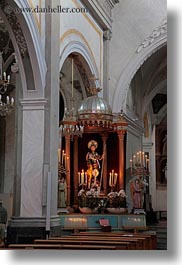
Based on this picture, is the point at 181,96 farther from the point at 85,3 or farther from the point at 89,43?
the point at 89,43

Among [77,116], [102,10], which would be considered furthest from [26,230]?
[102,10]

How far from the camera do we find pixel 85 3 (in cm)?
990

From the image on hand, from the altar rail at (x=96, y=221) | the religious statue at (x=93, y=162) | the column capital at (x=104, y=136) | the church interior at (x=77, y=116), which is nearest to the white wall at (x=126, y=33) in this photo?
the church interior at (x=77, y=116)

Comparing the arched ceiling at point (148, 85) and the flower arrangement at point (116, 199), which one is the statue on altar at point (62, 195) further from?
the arched ceiling at point (148, 85)

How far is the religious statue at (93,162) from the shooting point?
1137 centimetres

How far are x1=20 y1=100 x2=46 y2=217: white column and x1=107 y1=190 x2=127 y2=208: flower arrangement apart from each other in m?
3.43

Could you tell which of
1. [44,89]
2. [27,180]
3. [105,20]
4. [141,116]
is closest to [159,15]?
[105,20]

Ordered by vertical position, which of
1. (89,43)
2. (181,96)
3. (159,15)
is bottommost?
(181,96)

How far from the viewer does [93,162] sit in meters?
11.5

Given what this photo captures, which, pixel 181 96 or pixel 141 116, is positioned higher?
pixel 141 116

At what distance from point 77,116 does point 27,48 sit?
335cm

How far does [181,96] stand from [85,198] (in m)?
6.61

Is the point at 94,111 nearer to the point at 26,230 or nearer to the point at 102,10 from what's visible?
the point at 102,10

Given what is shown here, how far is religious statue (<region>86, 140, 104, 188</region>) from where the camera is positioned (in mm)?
11367
